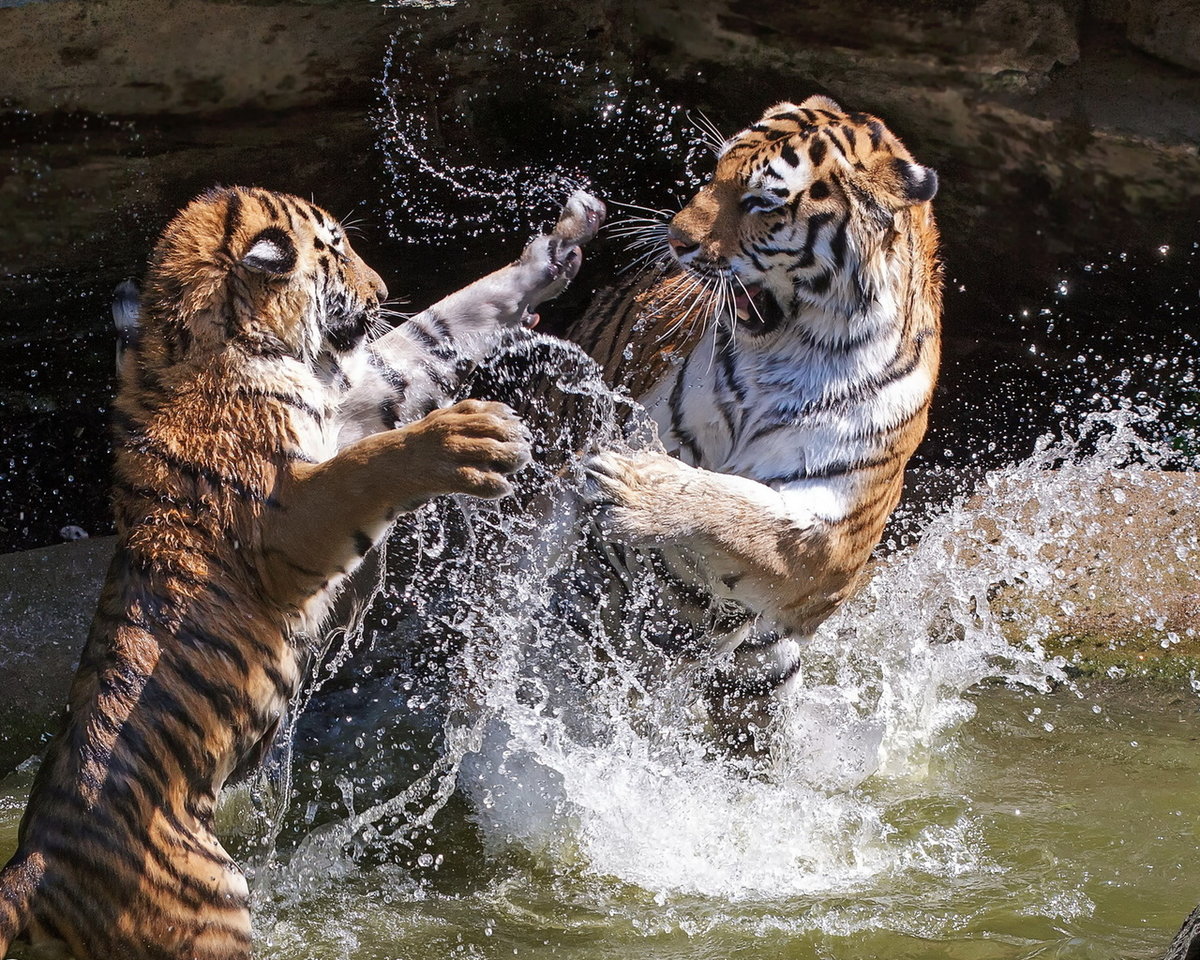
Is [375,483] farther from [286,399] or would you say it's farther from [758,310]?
[758,310]

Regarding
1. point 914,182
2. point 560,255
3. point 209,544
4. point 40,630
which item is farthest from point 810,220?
point 40,630

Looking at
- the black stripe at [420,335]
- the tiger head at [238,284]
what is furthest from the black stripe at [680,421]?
the tiger head at [238,284]

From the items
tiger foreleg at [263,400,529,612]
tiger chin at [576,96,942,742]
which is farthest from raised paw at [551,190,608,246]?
tiger foreleg at [263,400,529,612]

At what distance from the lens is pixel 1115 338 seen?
4484mm

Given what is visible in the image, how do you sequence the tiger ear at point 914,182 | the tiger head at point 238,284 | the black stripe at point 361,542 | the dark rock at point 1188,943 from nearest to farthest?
the dark rock at point 1188,943
the black stripe at point 361,542
the tiger head at point 238,284
the tiger ear at point 914,182

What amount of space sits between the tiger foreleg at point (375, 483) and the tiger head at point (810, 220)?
0.67m

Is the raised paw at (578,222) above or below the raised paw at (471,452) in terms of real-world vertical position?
above

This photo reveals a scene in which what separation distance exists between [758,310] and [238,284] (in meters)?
1.06

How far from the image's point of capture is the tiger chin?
8.88 ft

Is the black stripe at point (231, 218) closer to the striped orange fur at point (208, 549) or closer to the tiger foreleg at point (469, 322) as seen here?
the striped orange fur at point (208, 549)

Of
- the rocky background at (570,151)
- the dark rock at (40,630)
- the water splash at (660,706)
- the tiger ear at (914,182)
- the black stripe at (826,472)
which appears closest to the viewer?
the tiger ear at (914,182)

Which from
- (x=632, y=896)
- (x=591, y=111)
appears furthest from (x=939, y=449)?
(x=632, y=896)

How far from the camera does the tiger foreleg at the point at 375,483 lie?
2375 mm

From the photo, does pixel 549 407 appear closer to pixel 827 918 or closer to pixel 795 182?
pixel 795 182
